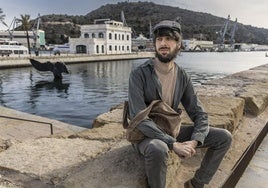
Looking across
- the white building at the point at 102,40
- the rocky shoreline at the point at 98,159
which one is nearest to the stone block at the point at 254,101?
the rocky shoreline at the point at 98,159

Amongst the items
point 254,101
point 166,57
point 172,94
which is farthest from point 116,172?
point 254,101

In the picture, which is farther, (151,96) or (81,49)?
(81,49)

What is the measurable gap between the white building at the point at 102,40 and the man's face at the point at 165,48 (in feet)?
220

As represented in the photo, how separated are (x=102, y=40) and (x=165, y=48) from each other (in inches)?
2777

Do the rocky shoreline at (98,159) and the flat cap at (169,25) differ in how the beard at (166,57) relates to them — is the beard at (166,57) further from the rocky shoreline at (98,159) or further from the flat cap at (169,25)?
the rocky shoreline at (98,159)

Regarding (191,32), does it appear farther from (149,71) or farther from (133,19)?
(149,71)

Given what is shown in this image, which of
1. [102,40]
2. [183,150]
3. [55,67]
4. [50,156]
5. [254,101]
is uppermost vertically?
[102,40]

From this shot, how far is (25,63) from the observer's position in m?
46.3

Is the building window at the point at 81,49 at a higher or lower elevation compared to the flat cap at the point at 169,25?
lower

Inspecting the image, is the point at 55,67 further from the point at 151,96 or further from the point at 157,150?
the point at 157,150

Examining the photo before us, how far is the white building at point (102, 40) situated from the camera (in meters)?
69.4

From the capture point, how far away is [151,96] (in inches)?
97.1

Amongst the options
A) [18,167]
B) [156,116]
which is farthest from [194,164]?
[18,167]

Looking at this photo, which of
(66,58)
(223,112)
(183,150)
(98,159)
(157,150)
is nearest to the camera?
(157,150)
